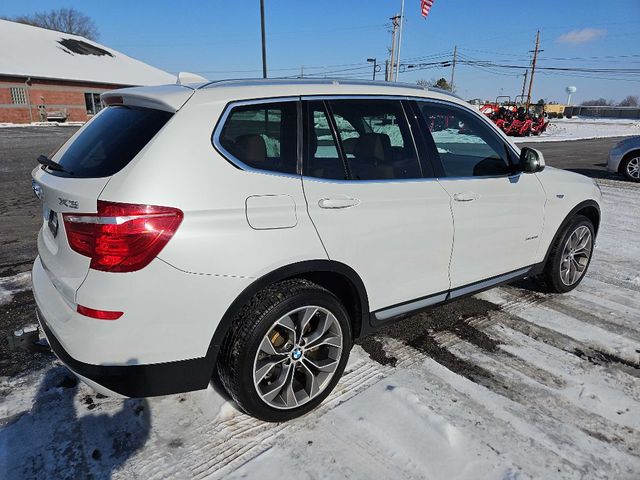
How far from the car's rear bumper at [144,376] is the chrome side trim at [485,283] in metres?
1.87

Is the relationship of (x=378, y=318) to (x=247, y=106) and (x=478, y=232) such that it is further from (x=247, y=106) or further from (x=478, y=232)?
(x=247, y=106)

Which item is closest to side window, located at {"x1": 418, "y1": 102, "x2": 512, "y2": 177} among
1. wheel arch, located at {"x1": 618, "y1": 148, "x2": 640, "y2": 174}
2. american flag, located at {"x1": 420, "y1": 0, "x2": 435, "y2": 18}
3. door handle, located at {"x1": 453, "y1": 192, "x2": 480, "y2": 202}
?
door handle, located at {"x1": 453, "y1": 192, "x2": 480, "y2": 202}

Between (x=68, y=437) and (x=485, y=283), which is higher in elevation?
(x=485, y=283)

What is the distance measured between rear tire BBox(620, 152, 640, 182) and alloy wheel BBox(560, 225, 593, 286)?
852 cm

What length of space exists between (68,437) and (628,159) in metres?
13.0

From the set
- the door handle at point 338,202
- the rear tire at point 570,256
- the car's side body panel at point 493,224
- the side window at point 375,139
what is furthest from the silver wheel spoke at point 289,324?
the rear tire at point 570,256

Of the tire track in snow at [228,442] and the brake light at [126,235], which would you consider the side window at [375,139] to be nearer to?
the brake light at [126,235]

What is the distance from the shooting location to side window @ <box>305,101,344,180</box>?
2.50 metres

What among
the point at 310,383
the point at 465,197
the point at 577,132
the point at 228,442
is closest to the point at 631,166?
the point at 465,197

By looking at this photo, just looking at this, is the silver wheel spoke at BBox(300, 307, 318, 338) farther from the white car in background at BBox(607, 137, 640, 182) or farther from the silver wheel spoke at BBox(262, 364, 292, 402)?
the white car in background at BBox(607, 137, 640, 182)

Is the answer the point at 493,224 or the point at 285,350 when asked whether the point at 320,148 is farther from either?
the point at 493,224

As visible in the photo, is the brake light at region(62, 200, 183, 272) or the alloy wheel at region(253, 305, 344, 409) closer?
the brake light at region(62, 200, 183, 272)

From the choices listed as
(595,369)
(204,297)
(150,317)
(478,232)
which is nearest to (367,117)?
(478,232)

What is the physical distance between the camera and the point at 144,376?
2.11 meters
